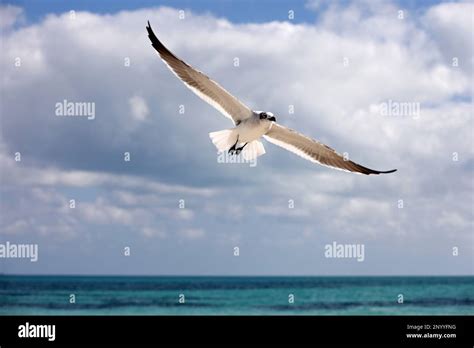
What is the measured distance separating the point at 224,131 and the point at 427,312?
20973 millimetres

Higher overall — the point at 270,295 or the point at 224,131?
the point at 224,131

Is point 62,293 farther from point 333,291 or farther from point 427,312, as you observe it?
point 427,312

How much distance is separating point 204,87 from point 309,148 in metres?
1.72

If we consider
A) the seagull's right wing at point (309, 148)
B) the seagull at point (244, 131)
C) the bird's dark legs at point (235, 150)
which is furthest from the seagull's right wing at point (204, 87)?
the seagull's right wing at point (309, 148)

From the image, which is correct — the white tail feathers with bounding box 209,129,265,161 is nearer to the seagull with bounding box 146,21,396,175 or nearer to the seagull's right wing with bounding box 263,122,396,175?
the seagull with bounding box 146,21,396,175

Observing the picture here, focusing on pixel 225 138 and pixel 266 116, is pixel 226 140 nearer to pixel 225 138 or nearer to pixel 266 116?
pixel 225 138

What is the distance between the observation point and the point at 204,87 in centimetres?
988

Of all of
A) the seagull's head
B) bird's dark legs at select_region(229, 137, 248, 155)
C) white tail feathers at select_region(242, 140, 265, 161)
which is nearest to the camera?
the seagull's head

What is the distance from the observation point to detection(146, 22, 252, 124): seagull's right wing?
377 inches

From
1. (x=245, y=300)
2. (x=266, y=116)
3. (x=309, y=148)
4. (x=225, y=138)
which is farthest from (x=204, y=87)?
(x=245, y=300)

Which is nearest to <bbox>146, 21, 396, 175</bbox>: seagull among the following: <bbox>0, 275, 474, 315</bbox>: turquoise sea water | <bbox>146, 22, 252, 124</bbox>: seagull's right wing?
<bbox>146, 22, 252, 124</bbox>: seagull's right wing
